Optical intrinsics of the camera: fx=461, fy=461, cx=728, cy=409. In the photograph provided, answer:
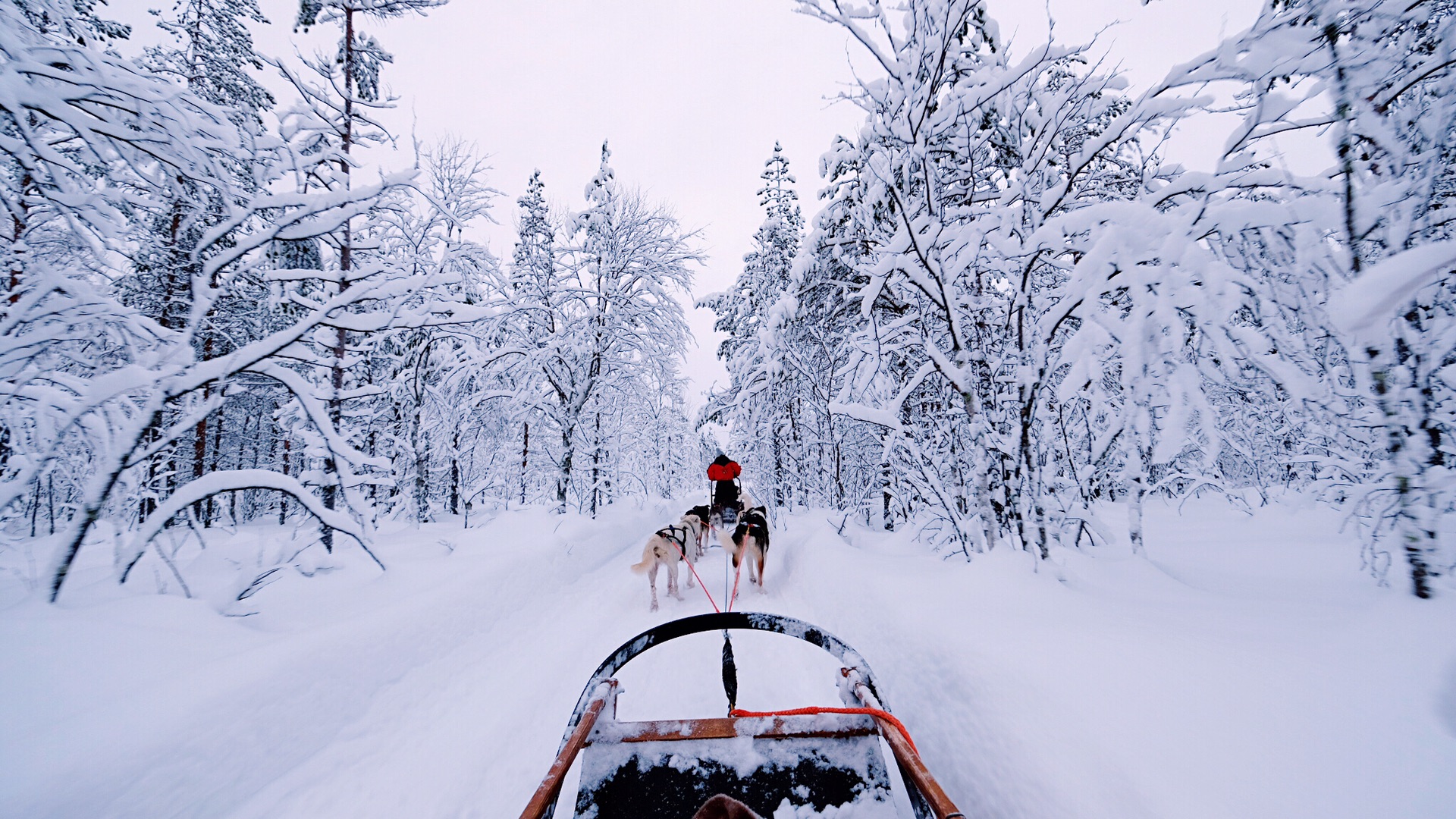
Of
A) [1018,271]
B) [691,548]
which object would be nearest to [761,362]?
[691,548]

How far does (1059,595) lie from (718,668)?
2490 mm

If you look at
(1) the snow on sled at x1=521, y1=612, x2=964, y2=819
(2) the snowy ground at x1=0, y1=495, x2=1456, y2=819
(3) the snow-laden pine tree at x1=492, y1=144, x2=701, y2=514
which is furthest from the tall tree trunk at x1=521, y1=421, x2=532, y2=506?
(1) the snow on sled at x1=521, y1=612, x2=964, y2=819

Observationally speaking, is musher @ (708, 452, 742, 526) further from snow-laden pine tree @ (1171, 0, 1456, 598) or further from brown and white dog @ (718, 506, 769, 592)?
snow-laden pine tree @ (1171, 0, 1456, 598)

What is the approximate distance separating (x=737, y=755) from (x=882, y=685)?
63.7 inches

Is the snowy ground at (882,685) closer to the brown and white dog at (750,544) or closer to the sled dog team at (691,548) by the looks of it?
the sled dog team at (691,548)

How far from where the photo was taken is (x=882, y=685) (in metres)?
3.29

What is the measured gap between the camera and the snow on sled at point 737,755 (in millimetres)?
1954

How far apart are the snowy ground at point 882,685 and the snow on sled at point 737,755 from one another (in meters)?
0.60

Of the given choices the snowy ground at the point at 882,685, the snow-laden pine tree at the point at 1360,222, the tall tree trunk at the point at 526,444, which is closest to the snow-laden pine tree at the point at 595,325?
the tall tree trunk at the point at 526,444

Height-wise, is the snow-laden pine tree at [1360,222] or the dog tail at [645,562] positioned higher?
the snow-laden pine tree at [1360,222]

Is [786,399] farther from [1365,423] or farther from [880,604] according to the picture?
[1365,423]

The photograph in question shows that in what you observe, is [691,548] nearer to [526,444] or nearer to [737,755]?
[737,755]

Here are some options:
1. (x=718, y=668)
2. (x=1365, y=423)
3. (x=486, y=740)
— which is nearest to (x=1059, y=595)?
(x=1365, y=423)

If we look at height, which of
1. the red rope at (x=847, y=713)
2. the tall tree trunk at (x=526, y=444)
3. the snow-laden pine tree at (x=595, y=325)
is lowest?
the red rope at (x=847, y=713)
